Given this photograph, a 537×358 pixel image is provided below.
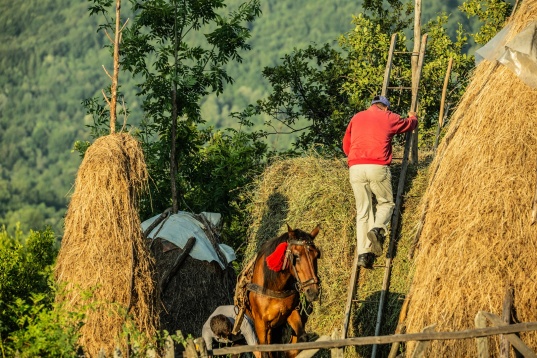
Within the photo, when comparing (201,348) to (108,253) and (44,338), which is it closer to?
(44,338)

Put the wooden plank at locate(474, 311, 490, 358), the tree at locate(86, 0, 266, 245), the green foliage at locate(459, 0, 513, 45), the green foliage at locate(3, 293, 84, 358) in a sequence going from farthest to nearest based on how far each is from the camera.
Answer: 1. the green foliage at locate(459, 0, 513, 45)
2. the tree at locate(86, 0, 266, 245)
3. the wooden plank at locate(474, 311, 490, 358)
4. the green foliage at locate(3, 293, 84, 358)

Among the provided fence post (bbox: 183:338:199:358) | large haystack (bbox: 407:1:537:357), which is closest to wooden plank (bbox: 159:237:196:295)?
large haystack (bbox: 407:1:537:357)

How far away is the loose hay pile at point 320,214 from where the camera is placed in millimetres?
14656

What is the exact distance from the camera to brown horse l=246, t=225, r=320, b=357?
1240 centimetres

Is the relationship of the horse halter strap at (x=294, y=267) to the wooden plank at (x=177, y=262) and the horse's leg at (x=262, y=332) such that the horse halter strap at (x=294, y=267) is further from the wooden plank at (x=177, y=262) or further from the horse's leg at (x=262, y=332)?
the wooden plank at (x=177, y=262)

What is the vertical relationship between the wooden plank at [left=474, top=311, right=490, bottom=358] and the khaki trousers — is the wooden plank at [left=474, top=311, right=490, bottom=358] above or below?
below

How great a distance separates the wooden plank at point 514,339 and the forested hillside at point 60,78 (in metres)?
94.1

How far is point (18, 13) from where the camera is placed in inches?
6841

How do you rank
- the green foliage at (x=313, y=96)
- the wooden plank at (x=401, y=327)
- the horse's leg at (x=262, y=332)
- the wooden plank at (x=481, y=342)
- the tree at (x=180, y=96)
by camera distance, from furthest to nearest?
the green foliage at (x=313, y=96) < the tree at (x=180, y=96) < the horse's leg at (x=262, y=332) < the wooden plank at (x=401, y=327) < the wooden plank at (x=481, y=342)

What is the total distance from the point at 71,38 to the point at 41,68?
301 inches

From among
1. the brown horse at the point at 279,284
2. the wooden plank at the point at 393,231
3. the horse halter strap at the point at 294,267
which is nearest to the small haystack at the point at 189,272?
the brown horse at the point at 279,284

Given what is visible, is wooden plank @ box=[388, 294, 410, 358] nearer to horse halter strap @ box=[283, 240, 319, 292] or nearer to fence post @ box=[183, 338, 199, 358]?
horse halter strap @ box=[283, 240, 319, 292]

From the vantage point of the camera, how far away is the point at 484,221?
1186 centimetres

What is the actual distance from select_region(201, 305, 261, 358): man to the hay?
688mm
